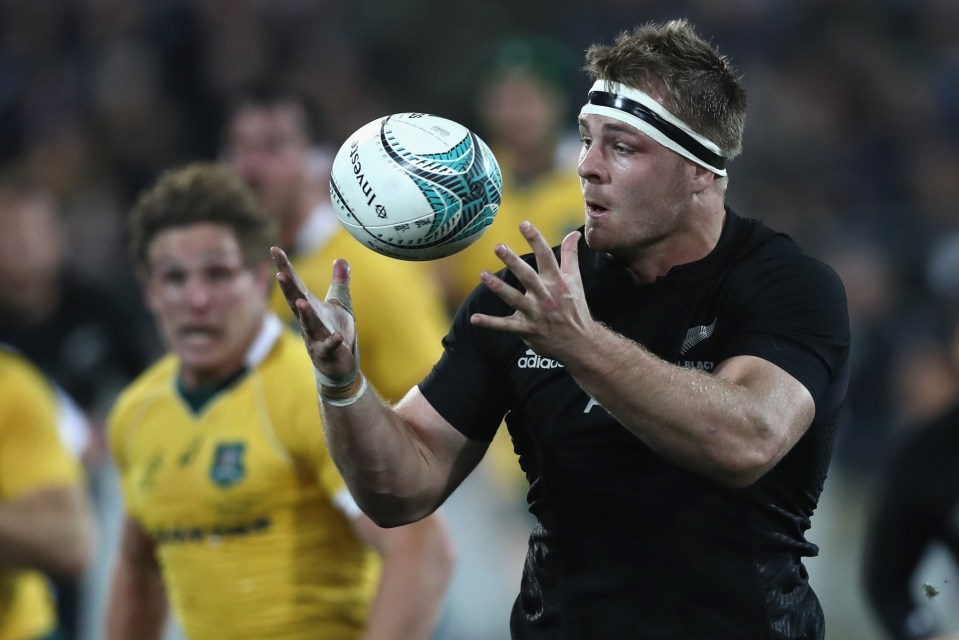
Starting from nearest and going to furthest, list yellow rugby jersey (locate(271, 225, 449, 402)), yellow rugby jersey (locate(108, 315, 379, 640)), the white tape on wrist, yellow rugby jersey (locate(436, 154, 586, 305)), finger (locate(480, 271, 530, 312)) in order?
finger (locate(480, 271, 530, 312))
the white tape on wrist
yellow rugby jersey (locate(108, 315, 379, 640))
yellow rugby jersey (locate(271, 225, 449, 402))
yellow rugby jersey (locate(436, 154, 586, 305))

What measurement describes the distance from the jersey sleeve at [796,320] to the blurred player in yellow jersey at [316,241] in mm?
2201

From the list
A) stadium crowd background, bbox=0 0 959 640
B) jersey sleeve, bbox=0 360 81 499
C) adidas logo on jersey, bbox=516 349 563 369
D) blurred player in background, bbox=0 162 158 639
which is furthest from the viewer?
→ stadium crowd background, bbox=0 0 959 640

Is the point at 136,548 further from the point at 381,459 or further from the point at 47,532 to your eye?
the point at 381,459

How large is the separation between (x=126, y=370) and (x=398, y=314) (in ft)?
12.0

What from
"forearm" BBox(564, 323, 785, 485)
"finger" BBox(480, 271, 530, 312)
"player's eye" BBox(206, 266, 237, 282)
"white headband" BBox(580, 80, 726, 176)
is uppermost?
"white headband" BBox(580, 80, 726, 176)

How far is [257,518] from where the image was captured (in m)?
4.58

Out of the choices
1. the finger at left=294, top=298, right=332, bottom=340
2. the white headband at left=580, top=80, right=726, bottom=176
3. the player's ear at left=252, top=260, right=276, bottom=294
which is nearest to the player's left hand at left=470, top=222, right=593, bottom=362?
the finger at left=294, top=298, right=332, bottom=340

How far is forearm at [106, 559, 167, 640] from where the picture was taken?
5.02 metres

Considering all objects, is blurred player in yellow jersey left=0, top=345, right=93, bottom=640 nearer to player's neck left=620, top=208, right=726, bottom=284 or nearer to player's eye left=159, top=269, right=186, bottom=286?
player's eye left=159, top=269, right=186, bottom=286

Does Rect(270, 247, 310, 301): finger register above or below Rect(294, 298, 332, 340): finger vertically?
above

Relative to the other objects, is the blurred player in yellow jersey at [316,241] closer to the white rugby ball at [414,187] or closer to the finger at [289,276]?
the white rugby ball at [414,187]

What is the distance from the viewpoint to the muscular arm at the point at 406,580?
4.45 meters

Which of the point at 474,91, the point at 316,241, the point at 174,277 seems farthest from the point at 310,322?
the point at 474,91

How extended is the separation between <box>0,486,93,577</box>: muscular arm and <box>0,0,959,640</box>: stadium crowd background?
6.17 meters
